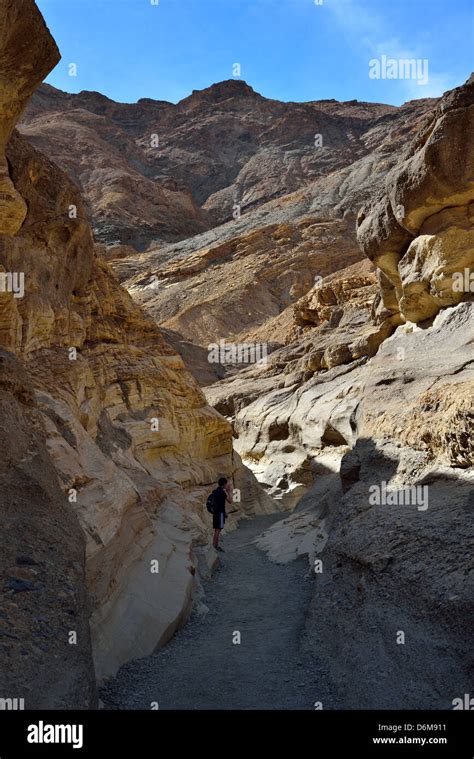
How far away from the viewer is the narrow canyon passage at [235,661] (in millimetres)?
4781

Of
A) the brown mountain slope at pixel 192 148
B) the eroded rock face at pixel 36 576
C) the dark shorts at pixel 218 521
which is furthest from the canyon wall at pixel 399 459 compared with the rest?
the brown mountain slope at pixel 192 148

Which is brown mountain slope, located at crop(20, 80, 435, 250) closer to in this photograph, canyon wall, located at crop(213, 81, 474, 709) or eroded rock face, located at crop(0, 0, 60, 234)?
canyon wall, located at crop(213, 81, 474, 709)

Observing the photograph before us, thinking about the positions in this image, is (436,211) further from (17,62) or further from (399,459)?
(17,62)

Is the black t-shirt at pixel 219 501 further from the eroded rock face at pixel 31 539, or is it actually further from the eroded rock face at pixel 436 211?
the eroded rock face at pixel 436 211

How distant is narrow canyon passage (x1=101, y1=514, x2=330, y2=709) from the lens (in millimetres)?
4781

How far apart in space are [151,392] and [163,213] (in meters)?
61.8

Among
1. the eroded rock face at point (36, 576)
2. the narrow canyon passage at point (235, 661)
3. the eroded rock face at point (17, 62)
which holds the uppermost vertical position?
the eroded rock face at point (17, 62)

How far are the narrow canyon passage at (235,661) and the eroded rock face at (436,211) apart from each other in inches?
230

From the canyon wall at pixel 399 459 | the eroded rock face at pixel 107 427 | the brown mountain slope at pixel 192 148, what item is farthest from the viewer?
the brown mountain slope at pixel 192 148

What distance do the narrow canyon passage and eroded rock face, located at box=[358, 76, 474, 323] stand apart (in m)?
5.85

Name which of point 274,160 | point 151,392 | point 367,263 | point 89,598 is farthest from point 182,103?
point 89,598

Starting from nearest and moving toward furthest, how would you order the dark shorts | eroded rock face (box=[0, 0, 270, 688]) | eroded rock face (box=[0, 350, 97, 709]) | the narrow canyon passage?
eroded rock face (box=[0, 350, 97, 709]) → the narrow canyon passage → eroded rock face (box=[0, 0, 270, 688]) → the dark shorts

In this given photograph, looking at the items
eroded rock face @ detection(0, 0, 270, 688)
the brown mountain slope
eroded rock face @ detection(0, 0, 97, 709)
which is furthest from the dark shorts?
the brown mountain slope
